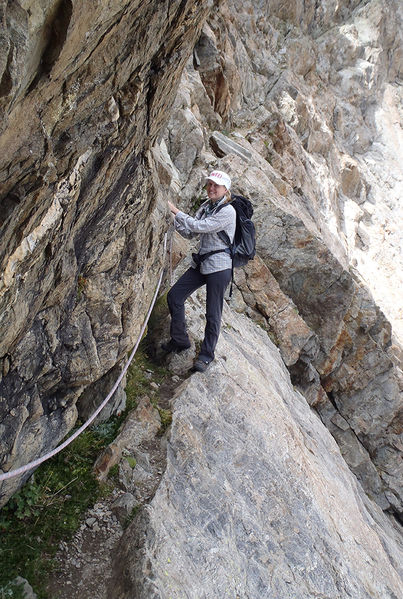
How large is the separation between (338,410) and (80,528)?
42.3 ft

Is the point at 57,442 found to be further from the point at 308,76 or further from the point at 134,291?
the point at 308,76

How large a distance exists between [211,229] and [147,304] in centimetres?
154

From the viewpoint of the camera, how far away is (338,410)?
1606 cm

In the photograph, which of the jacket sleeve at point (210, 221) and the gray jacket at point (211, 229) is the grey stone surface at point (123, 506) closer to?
the gray jacket at point (211, 229)

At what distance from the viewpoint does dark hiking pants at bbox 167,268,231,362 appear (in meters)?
7.43

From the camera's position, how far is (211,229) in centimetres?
691

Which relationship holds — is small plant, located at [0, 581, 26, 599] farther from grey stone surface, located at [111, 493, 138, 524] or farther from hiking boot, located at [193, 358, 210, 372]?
hiking boot, located at [193, 358, 210, 372]

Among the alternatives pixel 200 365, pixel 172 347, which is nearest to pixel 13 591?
pixel 200 365

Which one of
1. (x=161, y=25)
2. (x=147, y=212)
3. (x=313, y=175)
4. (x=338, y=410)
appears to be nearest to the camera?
(x=161, y=25)

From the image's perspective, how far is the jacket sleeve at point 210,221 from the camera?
689 centimetres

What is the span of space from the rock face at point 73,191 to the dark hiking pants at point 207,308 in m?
1.19

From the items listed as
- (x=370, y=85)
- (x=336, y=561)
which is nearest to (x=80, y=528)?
(x=336, y=561)

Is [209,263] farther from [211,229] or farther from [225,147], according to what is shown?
[225,147]

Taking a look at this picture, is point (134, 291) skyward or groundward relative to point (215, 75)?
groundward
